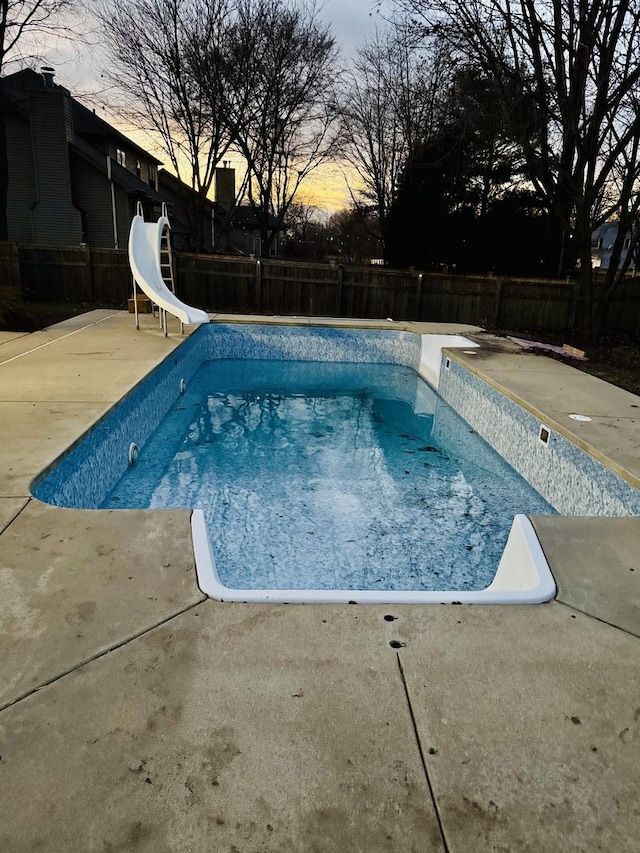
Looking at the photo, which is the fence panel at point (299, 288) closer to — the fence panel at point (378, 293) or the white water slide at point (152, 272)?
the fence panel at point (378, 293)

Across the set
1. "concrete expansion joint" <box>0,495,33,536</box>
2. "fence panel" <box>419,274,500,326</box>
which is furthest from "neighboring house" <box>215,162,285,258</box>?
"concrete expansion joint" <box>0,495,33,536</box>

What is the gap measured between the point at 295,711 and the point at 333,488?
2.92 m

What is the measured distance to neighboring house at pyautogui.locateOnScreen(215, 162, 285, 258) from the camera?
2548 centimetres

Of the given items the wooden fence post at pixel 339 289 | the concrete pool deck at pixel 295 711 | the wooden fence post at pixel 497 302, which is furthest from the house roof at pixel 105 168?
the concrete pool deck at pixel 295 711

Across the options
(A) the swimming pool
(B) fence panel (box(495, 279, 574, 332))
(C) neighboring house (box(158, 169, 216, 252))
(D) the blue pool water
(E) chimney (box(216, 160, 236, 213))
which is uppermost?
(E) chimney (box(216, 160, 236, 213))

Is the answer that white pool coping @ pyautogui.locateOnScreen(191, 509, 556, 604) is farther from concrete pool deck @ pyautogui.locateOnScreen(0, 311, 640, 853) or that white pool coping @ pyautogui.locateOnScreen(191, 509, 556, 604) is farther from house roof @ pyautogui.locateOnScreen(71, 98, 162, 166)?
house roof @ pyautogui.locateOnScreen(71, 98, 162, 166)

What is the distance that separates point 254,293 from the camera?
472 inches

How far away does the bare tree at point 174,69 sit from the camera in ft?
43.3

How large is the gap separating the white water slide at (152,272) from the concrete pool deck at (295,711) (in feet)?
16.7

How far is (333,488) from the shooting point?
4.41 m

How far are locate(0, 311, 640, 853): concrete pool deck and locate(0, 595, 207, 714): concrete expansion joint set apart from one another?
1cm

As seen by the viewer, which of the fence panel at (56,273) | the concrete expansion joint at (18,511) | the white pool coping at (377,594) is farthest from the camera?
the fence panel at (56,273)

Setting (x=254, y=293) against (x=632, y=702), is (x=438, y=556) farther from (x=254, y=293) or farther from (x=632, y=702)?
(x=254, y=293)

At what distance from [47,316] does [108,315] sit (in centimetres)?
100
